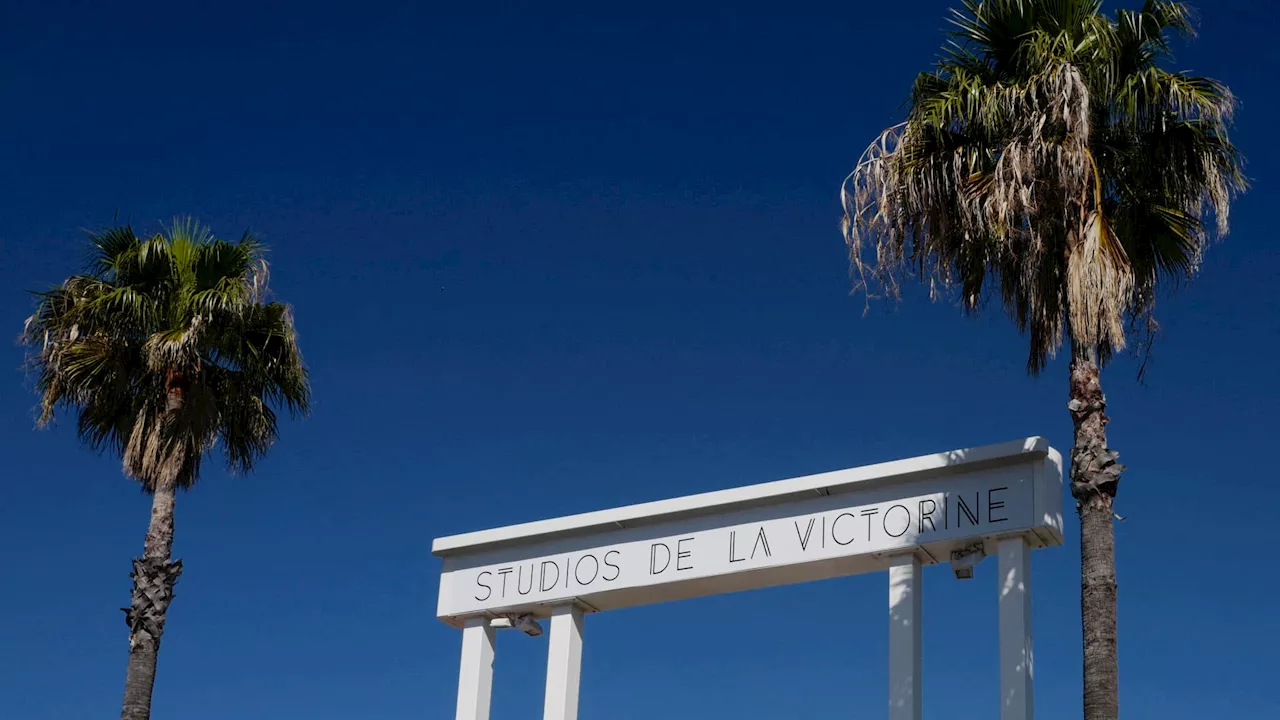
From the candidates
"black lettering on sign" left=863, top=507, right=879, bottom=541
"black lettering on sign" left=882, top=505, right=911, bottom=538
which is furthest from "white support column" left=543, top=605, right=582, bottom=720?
"black lettering on sign" left=882, top=505, right=911, bottom=538

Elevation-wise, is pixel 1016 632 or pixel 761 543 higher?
pixel 761 543

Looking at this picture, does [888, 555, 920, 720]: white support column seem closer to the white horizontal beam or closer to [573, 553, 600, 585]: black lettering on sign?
the white horizontal beam

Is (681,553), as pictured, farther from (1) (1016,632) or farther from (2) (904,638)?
(1) (1016,632)

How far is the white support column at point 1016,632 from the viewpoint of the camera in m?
16.2

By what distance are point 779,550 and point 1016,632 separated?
299cm

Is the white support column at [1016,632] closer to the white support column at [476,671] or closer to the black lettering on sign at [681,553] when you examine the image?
the black lettering on sign at [681,553]

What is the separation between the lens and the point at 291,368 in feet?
73.7

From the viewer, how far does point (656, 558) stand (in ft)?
63.6

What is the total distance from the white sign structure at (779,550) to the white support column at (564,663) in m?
0.02

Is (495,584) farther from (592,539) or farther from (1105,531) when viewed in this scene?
(1105,531)

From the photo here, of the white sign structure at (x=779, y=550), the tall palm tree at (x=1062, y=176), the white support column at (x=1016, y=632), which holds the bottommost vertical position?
the white support column at (x=1016, y=632)

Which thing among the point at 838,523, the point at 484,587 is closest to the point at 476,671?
the point at 484,587

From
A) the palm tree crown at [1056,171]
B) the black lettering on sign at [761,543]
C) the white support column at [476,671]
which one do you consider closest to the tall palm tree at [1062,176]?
the palm tree crown at [1056,171]

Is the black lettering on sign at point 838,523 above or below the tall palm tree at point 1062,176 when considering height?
below
